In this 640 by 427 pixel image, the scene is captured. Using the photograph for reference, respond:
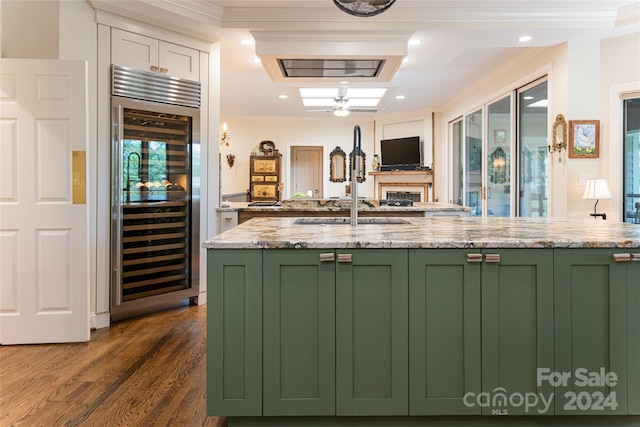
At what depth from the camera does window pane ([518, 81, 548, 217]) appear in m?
Answer: 4.91

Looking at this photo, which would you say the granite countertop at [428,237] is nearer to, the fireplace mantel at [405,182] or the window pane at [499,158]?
the window pane at [499,158]

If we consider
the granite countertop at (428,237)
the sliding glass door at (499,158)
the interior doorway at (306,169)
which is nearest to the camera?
the granite countertop at (428,237)

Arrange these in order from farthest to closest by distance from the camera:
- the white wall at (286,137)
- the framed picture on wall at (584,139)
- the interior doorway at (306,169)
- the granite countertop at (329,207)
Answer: the interior doorway at (306,169), the white wall at (286,137), the granite countertop at (329,207), the framed picture on wall at (584,139)

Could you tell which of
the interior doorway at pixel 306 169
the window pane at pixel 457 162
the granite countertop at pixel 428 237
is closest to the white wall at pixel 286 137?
the interior doorway at pixel 306 169

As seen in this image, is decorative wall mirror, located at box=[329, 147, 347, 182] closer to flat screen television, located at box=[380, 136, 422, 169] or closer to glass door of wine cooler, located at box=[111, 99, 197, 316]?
flat screen television, located at box=[380, 136, 422, 169]

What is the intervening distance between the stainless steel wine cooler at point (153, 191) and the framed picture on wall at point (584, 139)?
11.9ft

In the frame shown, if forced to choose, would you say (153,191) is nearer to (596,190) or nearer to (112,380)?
(112,380)

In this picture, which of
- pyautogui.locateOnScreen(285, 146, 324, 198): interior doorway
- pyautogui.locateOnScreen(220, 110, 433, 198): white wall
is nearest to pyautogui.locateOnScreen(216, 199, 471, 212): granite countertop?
pyautogui.locateOnScreen(220, 110, 433, 198): white wall

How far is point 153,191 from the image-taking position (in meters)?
3.71

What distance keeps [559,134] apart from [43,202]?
4573 millimetres

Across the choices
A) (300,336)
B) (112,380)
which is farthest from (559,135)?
(112,380)

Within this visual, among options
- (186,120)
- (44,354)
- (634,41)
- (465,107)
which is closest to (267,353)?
(44,354)

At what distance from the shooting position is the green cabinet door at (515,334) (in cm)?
177

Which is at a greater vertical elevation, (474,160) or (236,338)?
(474,160)
